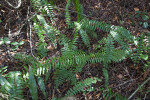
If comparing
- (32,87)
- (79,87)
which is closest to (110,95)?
(79,87)

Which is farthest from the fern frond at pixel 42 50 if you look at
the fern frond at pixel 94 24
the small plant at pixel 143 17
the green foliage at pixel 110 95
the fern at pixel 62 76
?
the small plant at pixel 143 17

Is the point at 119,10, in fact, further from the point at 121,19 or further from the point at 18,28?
the point at 18,28

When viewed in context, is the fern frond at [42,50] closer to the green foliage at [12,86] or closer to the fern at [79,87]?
the green foliage at [12,86]

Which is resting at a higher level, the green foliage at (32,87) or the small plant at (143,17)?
the small plant at (143,17)

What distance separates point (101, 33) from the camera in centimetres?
305

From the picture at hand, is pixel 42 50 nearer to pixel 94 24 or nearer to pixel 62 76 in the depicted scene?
pixel 62 76

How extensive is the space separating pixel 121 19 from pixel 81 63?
5.29ft

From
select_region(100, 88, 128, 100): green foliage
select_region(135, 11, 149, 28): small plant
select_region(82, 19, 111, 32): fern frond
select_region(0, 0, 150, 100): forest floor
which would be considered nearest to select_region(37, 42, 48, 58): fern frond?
select_region(0, 0, 150, 100): forest floor

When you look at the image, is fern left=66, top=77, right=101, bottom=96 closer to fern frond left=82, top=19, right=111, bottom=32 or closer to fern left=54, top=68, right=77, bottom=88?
fern left=54, top=68, right=77, bottom=88

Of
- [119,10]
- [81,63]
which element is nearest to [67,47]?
[81,63]

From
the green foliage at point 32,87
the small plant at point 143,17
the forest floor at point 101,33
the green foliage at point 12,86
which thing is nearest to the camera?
the green foliage at point 12,86

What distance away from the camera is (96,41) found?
296 cm

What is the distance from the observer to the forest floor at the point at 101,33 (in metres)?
2.36

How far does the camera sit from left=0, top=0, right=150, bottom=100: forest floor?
2.36 m
